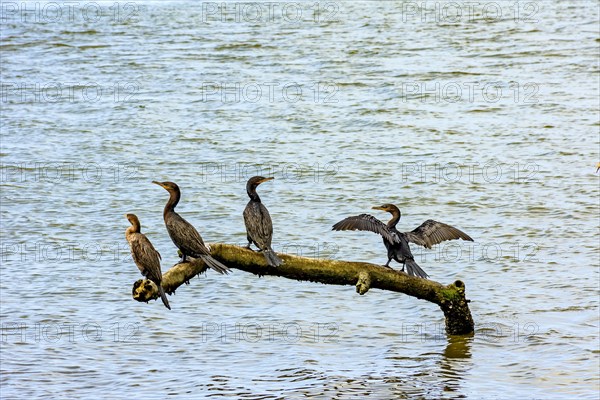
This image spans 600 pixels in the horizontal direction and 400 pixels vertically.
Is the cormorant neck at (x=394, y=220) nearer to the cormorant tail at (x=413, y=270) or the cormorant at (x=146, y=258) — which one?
the cormorant tail at (x=413, y=270)

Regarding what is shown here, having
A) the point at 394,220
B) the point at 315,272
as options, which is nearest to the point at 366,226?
the point at 394,220

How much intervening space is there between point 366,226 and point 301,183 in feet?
42.1

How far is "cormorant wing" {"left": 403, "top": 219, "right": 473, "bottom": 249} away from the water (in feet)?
6.64

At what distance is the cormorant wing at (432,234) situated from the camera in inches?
509

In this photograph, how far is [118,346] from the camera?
52.0 feet

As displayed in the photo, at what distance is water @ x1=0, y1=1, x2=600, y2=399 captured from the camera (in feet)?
49.5

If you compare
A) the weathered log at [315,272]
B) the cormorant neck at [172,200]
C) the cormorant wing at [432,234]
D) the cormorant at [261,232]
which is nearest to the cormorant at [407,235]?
the cormorant wing at [432,234]

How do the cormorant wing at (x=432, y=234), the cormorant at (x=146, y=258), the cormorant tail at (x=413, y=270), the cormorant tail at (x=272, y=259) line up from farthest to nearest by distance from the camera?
the cormorant tail at (x=413, y=270), the cormorant wing at (x=432, y=234), the cormorant tail at (x=272, y=259), the cormorant at (x=146, y=258)

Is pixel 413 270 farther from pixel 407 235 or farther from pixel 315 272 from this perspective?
pixel 315 272

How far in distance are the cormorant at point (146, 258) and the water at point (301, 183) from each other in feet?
9.54

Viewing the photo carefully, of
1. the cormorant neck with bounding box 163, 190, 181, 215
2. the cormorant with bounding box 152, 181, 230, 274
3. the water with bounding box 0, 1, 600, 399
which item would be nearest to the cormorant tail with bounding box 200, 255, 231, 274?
the cormorant with bounding box 152, 181, 230, 274

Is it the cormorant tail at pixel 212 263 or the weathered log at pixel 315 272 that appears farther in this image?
the weathered log at pixel 315 272

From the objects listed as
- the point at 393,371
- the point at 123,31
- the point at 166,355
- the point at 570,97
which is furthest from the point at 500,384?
the point at 123,31

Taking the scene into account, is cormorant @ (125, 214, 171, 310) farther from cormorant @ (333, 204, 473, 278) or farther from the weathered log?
cormorant @ (333, 204, 473, 278)
